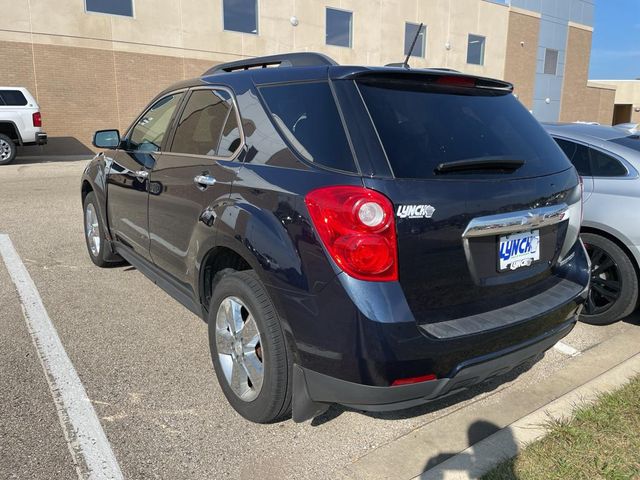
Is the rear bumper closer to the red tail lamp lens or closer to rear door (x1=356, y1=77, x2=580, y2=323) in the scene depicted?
the red tail lamp lens

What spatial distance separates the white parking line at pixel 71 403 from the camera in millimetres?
2437

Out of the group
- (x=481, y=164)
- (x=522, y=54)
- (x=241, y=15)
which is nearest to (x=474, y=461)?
(x=481, y=164)

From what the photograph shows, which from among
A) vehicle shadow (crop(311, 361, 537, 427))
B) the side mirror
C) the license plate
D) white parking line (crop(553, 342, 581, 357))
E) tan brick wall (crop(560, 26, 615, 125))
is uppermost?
tan brick wall (crop(560, 26, 615, 125))

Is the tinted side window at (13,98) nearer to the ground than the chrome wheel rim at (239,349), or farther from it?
farther from it

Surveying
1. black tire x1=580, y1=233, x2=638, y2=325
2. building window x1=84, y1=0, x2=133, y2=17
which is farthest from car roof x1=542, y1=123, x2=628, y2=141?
building window x1=84, y1=0, x2=133, y2=17

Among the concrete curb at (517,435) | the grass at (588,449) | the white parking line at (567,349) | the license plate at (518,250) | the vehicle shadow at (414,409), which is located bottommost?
the white parking line at (567,349)

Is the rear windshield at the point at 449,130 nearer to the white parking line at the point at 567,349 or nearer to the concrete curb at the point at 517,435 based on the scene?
the concrete curb at the point at 517,435

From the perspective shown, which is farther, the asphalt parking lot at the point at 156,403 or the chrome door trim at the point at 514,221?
the asphalt parking lot at the point at 156,403

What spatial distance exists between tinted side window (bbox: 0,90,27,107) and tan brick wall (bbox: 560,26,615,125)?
32509 millimetres

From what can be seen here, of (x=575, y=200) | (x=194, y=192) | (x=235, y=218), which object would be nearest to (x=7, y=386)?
(x=194, y=192)

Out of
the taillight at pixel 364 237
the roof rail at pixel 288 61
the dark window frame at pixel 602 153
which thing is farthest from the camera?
the dark window frame at pixel 602 153

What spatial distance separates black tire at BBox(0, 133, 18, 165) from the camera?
14.8 meters

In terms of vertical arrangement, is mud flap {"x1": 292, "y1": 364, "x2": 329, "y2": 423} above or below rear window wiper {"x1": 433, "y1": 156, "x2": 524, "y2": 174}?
below

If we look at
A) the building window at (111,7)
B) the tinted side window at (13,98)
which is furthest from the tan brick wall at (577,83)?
the tinted side window at (13,98)
